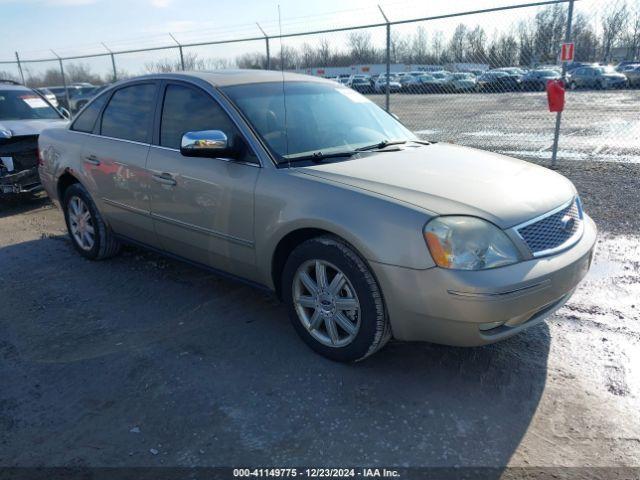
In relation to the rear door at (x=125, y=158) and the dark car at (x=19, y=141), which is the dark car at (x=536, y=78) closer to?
the rear door at (x=125, y=158)

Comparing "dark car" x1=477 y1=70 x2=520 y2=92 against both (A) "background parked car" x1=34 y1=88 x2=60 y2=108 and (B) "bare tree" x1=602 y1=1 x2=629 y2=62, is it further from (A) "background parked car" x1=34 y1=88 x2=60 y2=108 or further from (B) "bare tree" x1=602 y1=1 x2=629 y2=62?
(A) "background parked car" x1=34 y1=88 x2=60 y2=108

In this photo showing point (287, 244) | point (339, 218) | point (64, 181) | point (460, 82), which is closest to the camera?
point (339, 218)

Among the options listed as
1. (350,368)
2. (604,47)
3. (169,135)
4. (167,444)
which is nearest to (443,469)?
(350,368)

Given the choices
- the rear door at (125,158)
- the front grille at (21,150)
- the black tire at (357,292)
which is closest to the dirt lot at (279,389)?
the black tire at (357,292)

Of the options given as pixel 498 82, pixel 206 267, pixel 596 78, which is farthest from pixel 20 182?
pixel 596 78

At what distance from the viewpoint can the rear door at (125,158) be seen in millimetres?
4285

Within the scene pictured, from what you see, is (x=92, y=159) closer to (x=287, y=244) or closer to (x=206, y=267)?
(x=206, y=267)

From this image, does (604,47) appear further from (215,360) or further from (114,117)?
(215,360)

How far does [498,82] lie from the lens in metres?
13.2

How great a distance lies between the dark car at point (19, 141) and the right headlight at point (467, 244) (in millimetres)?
6498

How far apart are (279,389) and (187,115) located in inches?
86.4

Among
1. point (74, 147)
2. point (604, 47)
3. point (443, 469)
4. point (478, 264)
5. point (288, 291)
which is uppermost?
point (604, 47)

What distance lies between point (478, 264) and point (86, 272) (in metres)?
3.77

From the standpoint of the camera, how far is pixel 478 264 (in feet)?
8.76
